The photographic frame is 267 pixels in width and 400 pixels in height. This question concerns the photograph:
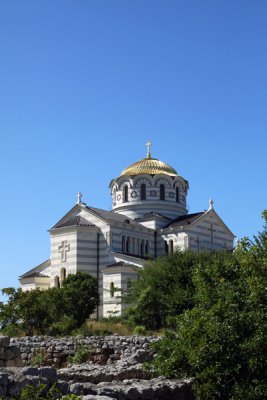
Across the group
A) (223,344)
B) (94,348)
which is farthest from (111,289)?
(223,344)

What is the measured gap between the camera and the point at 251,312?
16.2 meters

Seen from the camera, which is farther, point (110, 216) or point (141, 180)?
point (141, 180)

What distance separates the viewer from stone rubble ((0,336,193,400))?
37.7ft

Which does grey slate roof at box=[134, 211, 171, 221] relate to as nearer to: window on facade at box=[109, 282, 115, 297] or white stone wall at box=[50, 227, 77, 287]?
white stone wall at box=[50, 227, 77, 287]

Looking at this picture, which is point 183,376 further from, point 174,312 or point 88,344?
point 174,312

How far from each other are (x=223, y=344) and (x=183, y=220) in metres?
47.5

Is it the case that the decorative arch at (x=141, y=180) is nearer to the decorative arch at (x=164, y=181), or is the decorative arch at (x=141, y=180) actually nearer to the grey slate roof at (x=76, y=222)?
the decorative arch at (x=164, y=181)

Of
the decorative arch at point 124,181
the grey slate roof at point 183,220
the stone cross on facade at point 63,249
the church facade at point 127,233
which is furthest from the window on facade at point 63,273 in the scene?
the decorative arch at point 124,181

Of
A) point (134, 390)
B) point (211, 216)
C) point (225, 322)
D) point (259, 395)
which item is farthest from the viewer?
point (211, 216)

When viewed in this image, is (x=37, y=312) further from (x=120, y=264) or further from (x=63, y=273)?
(x=63, y=273)

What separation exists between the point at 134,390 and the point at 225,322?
352 centimetres

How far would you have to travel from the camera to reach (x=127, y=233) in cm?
5853

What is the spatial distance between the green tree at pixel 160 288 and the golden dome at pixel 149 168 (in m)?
30.7

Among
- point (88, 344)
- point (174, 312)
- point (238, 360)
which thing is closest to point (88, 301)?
→ point (174, 312)
